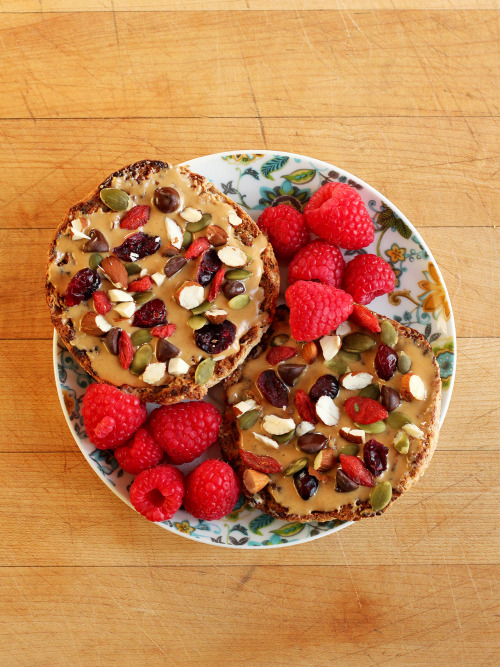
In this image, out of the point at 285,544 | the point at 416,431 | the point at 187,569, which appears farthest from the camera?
the point at 187,569

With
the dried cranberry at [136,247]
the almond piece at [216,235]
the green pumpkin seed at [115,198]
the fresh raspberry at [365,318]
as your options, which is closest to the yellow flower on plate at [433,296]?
the fresh raspberry at [365,318]

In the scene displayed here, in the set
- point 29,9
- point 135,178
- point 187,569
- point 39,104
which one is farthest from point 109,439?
point 29,9

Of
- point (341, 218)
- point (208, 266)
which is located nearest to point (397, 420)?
point (341, 218)

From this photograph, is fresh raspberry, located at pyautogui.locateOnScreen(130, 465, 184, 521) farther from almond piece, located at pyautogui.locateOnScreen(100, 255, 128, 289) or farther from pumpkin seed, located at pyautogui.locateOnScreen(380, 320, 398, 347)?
pumpkin seed, located at pyautogui.locateOnScreen(380, 320, 398, 347)

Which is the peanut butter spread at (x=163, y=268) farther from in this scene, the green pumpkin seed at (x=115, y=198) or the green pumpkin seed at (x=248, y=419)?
the green pumpkin seed at (x=248, y=419)

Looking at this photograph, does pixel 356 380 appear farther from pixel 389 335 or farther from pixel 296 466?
pixel 296 466

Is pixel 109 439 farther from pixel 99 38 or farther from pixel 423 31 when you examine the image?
pixel 423 31
